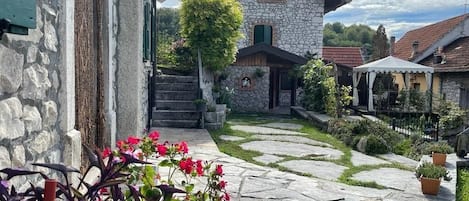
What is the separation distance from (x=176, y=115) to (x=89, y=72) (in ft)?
19.9

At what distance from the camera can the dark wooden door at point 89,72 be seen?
313 centimetres

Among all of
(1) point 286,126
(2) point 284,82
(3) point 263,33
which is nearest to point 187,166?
(1) point 286,126

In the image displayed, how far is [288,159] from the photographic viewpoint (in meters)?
7.00

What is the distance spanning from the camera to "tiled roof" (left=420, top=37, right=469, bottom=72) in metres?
16.3

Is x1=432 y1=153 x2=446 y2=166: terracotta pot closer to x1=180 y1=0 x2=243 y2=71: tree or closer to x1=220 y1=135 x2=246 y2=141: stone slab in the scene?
x1=220 y1=135 x2=246 y2=141: stone slab

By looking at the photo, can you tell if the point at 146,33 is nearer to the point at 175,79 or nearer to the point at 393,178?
the point at 393,178

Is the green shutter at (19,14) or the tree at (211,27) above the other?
the tree at (211,27)

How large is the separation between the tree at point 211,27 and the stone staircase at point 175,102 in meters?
0.82

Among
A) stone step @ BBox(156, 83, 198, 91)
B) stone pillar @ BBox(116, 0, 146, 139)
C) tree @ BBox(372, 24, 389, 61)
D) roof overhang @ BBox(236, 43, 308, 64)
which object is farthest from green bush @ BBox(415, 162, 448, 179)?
tree @ BBox(372, 24, 389, 61)

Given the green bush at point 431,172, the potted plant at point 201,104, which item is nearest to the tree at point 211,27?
the potted plant at point 201,104

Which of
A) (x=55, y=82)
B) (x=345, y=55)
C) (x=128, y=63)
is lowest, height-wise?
(x=55, y=82)

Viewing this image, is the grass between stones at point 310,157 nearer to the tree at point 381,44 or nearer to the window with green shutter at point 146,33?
the window with green shutter at point 146,33

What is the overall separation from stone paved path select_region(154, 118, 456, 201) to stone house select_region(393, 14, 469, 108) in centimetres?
1012

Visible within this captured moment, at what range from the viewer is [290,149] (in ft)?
26.2
